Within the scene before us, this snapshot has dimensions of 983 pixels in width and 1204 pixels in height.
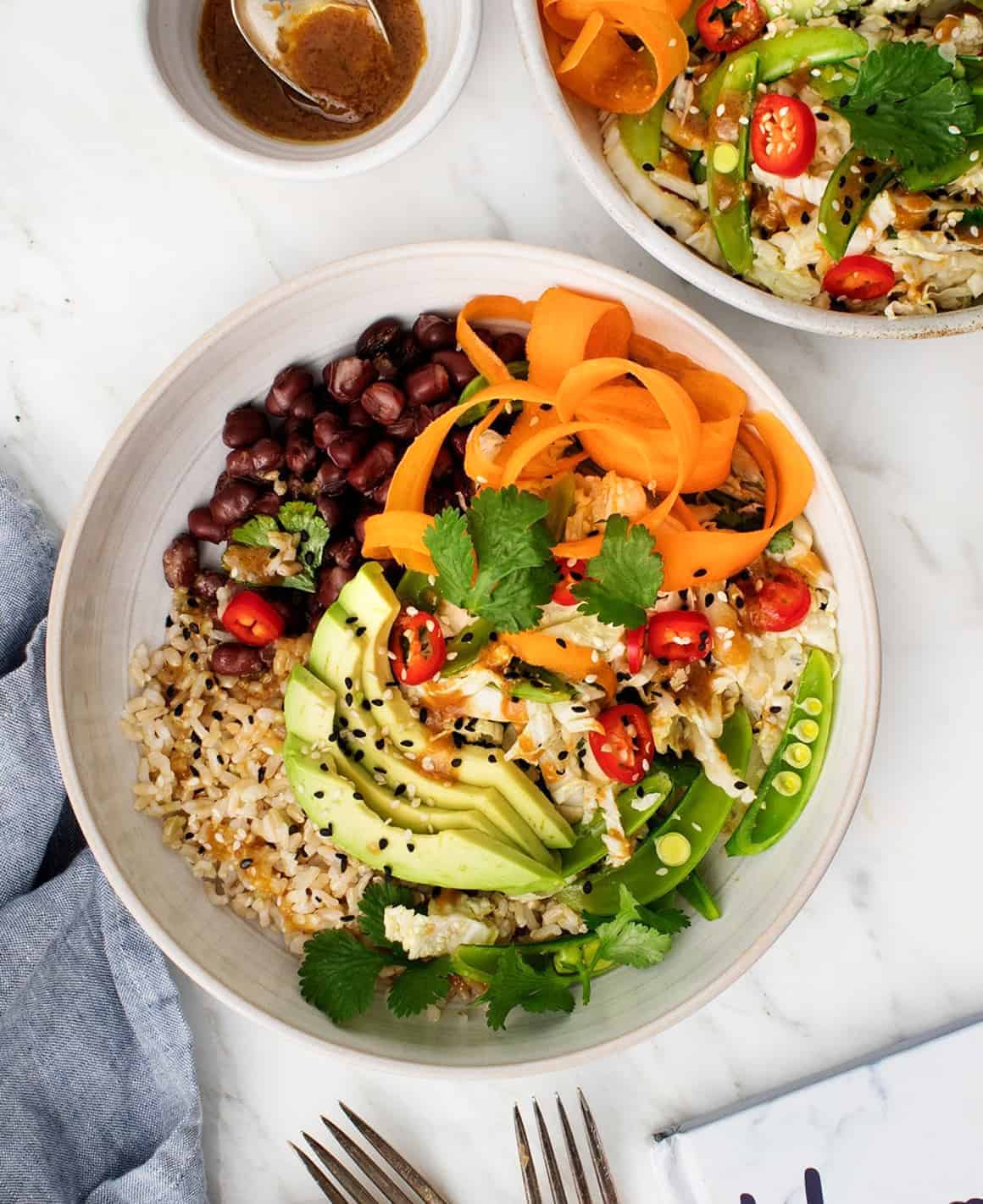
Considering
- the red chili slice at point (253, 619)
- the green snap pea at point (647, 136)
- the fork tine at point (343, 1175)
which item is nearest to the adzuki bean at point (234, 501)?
the red chili slice at point (253, 619)

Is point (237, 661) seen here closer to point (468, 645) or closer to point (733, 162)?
point (468, 645)

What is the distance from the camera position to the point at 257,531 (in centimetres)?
196

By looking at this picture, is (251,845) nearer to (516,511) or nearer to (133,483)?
(133,483)

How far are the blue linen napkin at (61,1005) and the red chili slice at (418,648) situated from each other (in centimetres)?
76

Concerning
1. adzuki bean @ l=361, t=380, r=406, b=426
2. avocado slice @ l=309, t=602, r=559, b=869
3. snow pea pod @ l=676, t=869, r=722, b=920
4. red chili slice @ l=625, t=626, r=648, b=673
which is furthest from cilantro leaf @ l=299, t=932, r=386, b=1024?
adzuki bean @ l=361, t=380, r=406, b=426

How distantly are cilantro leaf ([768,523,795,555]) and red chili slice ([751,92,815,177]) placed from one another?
1.93 feet

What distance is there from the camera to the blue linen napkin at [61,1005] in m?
2.11

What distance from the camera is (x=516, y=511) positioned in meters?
1.73

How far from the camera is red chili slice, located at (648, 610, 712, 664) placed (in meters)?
1.84

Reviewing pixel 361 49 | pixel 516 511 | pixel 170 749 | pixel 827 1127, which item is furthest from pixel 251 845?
pixel 361 49

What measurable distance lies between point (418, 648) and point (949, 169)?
117 centimetres

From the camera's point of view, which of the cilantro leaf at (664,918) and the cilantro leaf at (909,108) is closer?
the cilantro leaf at (909,108)

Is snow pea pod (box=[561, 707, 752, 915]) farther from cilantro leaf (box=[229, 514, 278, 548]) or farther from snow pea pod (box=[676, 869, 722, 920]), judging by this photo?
cilantro leaf (box=[229, 514, 278, 548])

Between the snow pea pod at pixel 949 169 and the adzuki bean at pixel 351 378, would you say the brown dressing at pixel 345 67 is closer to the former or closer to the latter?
the adzuki bean at pixel 351 378
